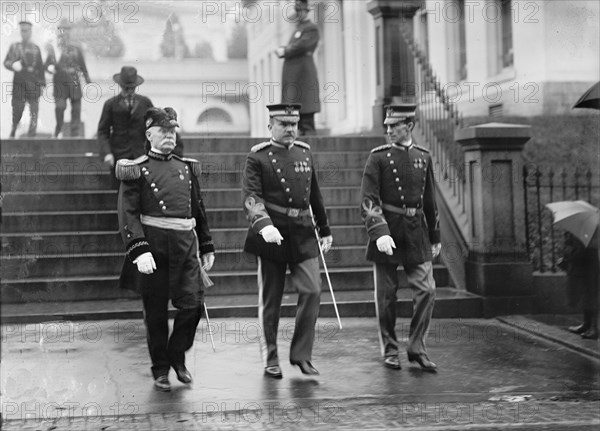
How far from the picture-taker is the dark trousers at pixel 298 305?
8.30m

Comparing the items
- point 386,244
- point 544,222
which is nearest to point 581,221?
point 386,244

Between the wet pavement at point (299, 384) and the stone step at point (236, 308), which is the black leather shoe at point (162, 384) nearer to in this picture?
the wet pavement at point (299, 384)

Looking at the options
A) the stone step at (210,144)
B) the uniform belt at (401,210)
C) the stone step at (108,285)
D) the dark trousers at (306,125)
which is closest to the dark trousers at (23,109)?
the stone step at (210,144)

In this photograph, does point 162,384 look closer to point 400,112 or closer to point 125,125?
point 400,112

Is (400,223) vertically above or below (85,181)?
below

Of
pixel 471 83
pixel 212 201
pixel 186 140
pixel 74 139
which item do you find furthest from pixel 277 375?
pixel 471 83

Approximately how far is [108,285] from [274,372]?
13.4ft

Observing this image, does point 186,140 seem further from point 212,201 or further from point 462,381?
point 462,381

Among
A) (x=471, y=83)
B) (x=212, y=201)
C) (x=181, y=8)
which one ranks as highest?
(x=181, y=8)

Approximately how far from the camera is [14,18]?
46.8 feet

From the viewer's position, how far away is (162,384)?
7.80 meters

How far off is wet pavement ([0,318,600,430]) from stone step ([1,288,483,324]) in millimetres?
250

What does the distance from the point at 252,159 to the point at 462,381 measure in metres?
2.37

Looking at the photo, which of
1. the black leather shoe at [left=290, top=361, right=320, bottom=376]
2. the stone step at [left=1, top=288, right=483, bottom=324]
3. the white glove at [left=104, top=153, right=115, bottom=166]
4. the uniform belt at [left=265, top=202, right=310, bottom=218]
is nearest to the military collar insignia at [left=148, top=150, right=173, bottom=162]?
the uniform belt at [left=265, top=202, right=310, bottom=218]
